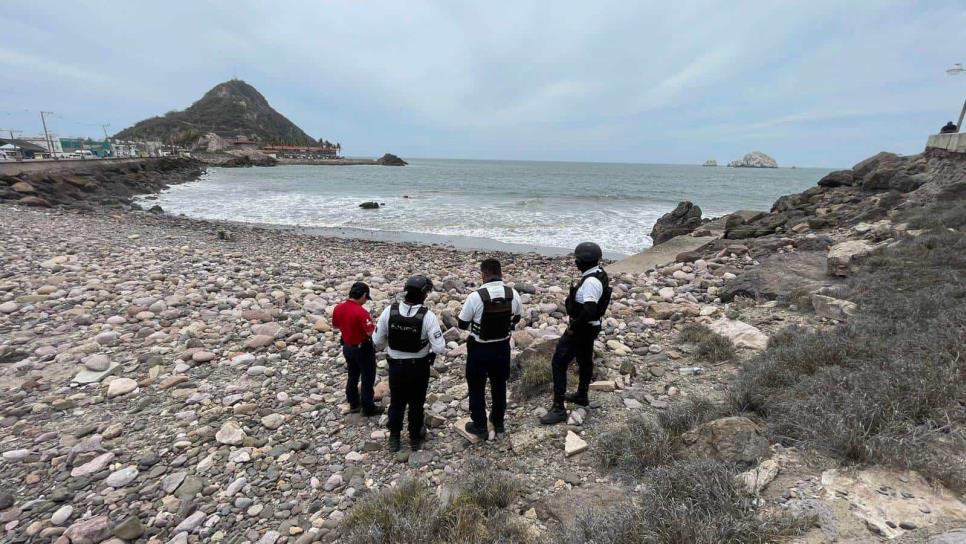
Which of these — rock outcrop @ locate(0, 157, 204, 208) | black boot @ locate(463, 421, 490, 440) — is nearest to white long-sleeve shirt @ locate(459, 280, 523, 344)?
black boot @ locate(463, 421, 490, 440)

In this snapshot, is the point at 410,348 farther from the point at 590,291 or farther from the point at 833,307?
the point at 833,307

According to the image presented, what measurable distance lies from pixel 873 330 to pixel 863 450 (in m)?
2.93

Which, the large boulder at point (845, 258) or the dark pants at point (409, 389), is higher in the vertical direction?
the large boulder at point (845, 258)

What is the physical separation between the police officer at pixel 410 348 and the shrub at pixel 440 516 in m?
0.77

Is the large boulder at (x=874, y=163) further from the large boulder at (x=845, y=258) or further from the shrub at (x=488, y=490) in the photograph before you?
the shrub at (x=488, y=490)

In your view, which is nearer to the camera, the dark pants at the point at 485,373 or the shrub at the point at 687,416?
the shrub at the point at 687,416

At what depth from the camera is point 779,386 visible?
407 cm

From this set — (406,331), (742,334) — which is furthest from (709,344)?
(406,331)

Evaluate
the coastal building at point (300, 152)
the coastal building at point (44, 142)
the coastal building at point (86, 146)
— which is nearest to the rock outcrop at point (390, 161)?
the coastal building at point (300, 152)

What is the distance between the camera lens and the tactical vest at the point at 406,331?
3809 mm

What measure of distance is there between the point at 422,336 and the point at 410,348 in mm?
161

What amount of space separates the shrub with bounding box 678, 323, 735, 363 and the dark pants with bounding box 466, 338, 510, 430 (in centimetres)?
301

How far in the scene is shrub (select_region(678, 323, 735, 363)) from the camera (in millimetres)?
5414

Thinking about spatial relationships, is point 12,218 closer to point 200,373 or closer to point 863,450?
point 200,373
